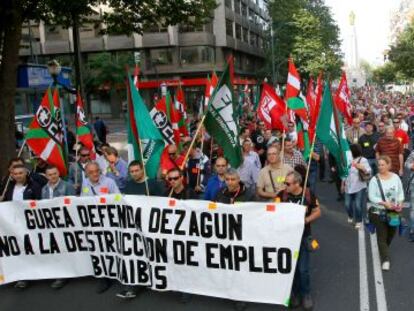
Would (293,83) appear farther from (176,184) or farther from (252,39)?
(252,39)

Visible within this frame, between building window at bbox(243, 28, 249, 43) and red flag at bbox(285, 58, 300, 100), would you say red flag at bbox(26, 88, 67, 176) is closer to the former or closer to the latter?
red flag at bbox(285, 58, 300, 100)

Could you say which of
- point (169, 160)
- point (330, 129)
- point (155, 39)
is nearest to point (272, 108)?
point (169, 160)

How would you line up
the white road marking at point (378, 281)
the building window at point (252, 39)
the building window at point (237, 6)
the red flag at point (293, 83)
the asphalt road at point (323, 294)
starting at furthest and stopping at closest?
1. the building window at point (252, 39)
2. the building window at point (237, 6)
3. the red flag at point (293, 83)
4. the asphalt road at point (323, 294)
5. the white road marking at point (378, 281)

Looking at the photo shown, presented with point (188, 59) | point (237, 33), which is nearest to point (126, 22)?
point (188, 59)

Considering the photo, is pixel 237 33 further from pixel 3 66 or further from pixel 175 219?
pixel 175 219

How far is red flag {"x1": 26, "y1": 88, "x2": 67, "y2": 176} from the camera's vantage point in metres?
7.45

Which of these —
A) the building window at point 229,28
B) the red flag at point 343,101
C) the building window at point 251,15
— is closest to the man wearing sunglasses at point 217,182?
the red flag at point 343,101

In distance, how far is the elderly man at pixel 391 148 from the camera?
9156mm

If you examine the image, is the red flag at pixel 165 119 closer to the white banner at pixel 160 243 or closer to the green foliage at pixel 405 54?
the white banner at pixel 160 243

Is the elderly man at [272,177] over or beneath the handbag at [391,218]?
over

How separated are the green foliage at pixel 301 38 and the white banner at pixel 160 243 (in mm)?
43304

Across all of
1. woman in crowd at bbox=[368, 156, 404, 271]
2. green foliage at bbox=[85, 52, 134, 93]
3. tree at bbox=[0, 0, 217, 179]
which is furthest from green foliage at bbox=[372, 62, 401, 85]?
woman in crowd at bbox=[368, 156, 404, 271]

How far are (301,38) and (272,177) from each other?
45.0 meters

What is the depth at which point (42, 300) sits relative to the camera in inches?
226
